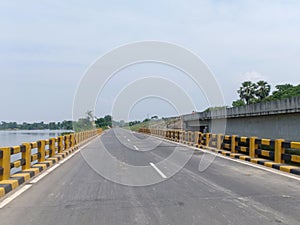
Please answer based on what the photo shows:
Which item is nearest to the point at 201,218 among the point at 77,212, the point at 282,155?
the point at 77,212

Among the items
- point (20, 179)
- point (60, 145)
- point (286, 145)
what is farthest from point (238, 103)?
point (20, 179)

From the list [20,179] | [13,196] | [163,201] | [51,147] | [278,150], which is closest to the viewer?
[163,201]

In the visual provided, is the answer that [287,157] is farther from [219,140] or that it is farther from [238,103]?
[238,103]

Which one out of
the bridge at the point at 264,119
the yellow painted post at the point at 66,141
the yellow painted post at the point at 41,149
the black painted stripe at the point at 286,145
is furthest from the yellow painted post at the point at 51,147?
the bridge at the point at 264,119

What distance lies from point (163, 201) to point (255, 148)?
7.94m

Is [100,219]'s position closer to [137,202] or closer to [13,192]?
[137,202]

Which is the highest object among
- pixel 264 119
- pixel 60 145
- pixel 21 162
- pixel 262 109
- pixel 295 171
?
pixel 262 109

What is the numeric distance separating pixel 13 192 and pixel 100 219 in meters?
3.08

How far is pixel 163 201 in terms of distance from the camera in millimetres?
6250

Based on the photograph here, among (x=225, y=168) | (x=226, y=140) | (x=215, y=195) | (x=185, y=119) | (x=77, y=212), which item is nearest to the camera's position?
(x=77, y=212)

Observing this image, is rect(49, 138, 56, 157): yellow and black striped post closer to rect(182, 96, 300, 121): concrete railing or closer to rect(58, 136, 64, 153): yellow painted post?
rect(58, 136, 64, 153): yellow painted post

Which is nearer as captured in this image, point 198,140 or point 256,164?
point 256,164

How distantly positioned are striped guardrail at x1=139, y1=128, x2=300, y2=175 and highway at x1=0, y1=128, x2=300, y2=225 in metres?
1.41

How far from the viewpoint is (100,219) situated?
5133mm
